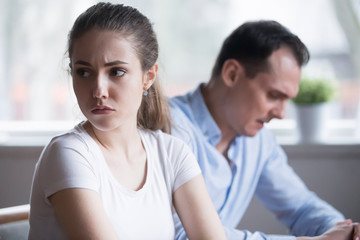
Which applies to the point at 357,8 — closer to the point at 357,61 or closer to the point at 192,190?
the point at 357,61

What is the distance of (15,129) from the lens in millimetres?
2611

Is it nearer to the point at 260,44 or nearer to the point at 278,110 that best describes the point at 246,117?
the point at 278,110

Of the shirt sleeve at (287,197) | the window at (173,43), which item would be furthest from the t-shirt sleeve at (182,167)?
the window at (173,43)

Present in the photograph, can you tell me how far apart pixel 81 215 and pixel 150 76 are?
1.30ft

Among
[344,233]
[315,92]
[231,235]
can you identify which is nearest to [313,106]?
[315,92]

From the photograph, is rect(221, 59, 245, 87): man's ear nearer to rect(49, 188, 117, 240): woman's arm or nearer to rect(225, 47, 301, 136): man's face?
rect(225, 47, 301, 136): man's face

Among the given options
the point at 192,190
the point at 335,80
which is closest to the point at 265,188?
the point at 192,190

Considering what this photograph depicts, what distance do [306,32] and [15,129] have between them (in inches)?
62.8

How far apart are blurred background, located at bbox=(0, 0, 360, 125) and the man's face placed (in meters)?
0.83

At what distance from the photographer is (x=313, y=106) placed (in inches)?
90.3

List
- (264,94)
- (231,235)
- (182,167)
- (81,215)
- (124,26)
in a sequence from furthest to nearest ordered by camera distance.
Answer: (264,94), (231,235), (182,167), (124,26), (81,215)

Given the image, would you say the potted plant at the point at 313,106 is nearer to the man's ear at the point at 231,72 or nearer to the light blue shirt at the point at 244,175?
the light blue shirt at the point at 244,175

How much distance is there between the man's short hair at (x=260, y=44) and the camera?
1683 mm

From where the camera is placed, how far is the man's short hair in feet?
5.52
